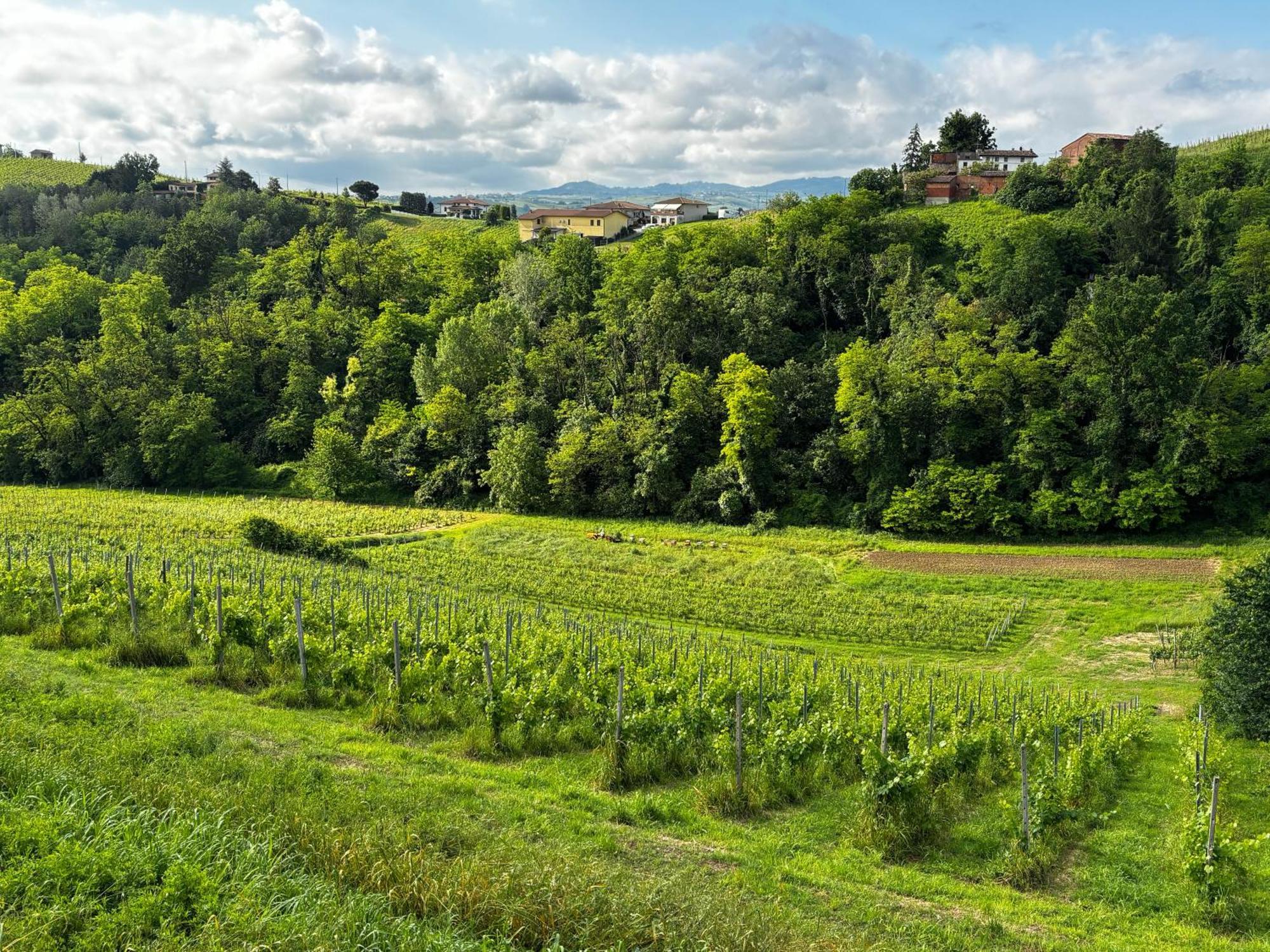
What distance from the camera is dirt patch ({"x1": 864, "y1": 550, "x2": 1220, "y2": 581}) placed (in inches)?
1458

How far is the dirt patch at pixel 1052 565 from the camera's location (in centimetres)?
3703

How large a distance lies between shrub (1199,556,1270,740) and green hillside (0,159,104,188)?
129 metres

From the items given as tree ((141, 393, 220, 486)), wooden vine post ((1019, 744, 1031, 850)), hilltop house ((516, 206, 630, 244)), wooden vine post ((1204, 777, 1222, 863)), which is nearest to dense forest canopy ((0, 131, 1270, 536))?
tree ((141, 393, 220, 486))

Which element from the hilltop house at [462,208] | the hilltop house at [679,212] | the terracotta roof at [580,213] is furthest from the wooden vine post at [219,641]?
the hilltop house at [462,208]

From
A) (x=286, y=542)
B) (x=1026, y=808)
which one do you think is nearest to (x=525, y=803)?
(x=1026, y=808)

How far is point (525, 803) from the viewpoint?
1101 cm

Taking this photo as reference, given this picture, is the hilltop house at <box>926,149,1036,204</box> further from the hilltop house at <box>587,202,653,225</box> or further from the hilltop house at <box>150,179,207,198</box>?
the hilltop house at <box>150,179,207,198</box>

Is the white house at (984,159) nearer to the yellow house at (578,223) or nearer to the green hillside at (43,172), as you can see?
the yellow house at (578,223)

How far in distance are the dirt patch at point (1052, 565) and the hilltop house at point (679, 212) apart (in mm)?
68735

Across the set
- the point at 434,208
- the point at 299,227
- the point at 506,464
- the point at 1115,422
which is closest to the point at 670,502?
the point at 506,464

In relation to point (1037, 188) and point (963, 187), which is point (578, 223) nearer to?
point (963, 187)

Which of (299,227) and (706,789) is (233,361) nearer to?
(299,227)

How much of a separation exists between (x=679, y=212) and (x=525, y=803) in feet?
323

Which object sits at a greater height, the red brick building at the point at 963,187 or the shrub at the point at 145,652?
the red brick building at the point at 963,187
